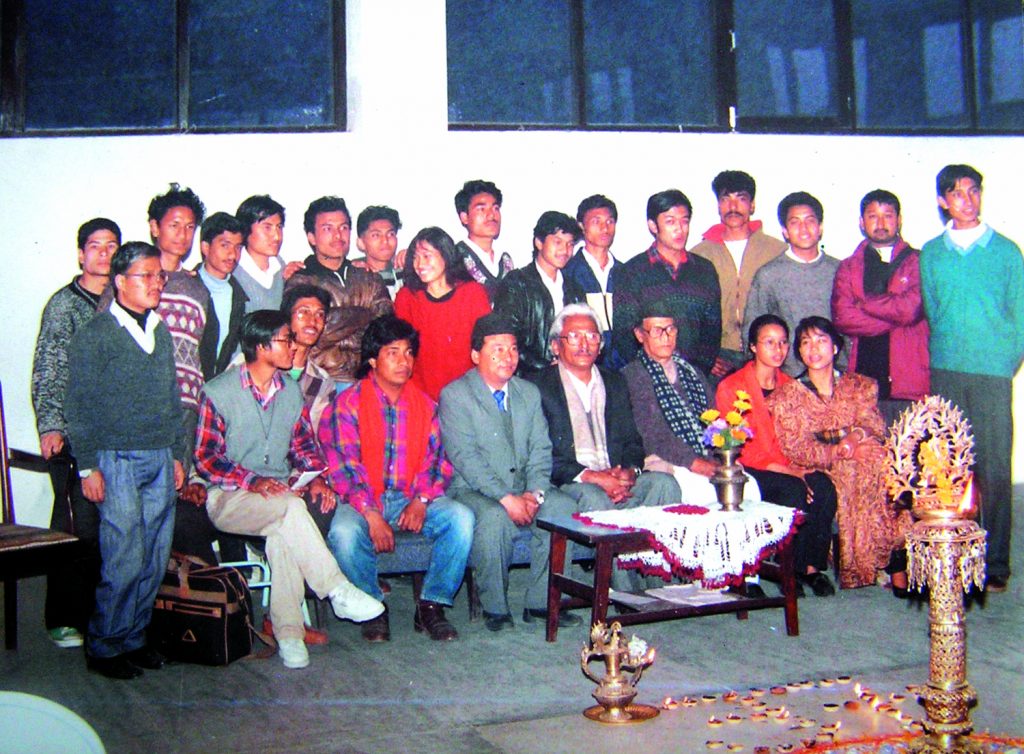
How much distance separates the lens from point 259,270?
6820 millimetres

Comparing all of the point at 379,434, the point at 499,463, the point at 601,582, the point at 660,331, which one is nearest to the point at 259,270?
the point at 379,434

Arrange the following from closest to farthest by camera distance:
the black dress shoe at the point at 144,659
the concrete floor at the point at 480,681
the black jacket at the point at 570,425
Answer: the concrete floor at the point at 480,681 < the black dress shoe at the point at 144,659 < the black jacket at the point at 570,425

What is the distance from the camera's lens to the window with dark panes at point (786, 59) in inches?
318

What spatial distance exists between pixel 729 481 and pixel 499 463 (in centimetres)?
116

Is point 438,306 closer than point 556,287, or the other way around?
point 438,306

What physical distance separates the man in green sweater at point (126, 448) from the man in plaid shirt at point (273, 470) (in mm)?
381

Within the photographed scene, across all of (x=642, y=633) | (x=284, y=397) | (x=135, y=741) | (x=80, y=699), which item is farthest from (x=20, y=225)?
(x=642, y=633)

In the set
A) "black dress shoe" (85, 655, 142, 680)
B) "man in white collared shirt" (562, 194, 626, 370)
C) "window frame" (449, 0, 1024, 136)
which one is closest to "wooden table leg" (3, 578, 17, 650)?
"black dress shoe" (85, 655, 142, 680)

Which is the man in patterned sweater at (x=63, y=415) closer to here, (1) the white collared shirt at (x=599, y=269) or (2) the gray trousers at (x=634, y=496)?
(2) the gray trousers at (x=634, y=496)

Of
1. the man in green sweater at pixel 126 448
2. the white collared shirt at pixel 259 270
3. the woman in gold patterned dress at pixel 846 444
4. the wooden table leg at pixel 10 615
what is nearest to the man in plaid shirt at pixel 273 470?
the man in green sweater at pixel 126 448

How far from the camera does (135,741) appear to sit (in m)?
4.18

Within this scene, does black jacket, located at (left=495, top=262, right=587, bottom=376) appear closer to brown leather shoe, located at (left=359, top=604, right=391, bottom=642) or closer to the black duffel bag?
brown leather shoe, located at (left=359, top=604, right=391, bottom=642)

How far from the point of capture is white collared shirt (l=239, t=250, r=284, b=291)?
6777 mm

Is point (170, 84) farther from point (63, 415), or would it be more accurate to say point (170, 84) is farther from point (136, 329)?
point (136, 329)
